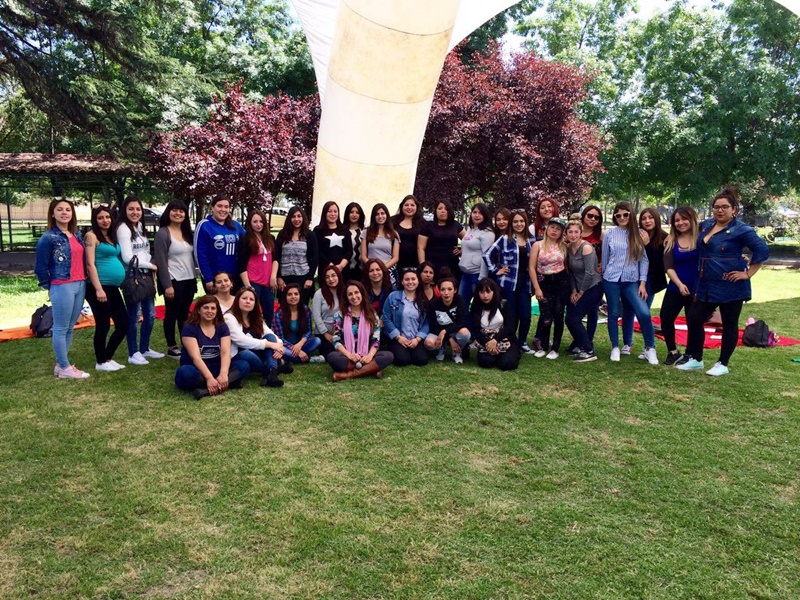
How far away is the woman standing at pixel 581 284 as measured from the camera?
5867 mm

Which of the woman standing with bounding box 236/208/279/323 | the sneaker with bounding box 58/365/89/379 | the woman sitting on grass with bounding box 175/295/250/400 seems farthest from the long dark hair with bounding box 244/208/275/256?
the sneaker with bounding box 58/365/89/379

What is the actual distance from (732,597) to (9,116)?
85.5 feet

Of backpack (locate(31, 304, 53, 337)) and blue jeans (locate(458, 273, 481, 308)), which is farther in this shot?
backpack (locate(31, 304, 53, 337))

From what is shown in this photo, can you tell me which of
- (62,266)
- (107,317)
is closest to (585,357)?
(107,317)

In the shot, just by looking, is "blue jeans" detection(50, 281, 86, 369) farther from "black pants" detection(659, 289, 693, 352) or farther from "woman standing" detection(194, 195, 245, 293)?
"black pants" detection(659, 289, 693, 352)

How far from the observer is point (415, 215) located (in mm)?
6359

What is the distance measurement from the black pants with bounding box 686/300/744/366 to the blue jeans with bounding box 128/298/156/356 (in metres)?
4.90

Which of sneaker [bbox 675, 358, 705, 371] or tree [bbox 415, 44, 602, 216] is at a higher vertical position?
tree [bbox 415, 44, 602, 216]

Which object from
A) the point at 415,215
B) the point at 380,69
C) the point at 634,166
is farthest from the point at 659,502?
the point at 634,166

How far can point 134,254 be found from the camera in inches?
212

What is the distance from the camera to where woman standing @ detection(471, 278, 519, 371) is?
18.1 feet

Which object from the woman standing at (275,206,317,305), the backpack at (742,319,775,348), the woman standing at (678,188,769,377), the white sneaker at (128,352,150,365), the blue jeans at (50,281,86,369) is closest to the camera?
the blue jeans at (50,281,86,369)

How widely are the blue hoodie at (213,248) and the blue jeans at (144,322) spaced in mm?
560

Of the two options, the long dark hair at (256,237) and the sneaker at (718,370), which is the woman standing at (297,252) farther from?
the sneaker at (718,370)
